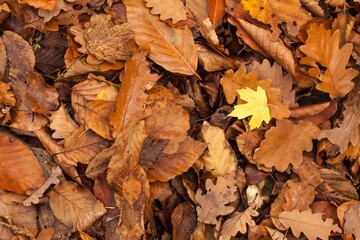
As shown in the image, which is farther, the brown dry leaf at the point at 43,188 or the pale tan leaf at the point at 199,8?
the pale tan leaf at the point at 199,8

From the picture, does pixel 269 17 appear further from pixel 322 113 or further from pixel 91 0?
pixel 91 0

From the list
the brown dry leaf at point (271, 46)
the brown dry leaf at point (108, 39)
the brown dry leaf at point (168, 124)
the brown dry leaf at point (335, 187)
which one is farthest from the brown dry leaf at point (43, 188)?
the brown dry leaf at point (335, 187)

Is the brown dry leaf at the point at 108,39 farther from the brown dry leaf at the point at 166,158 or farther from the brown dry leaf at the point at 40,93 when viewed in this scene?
the brown dry leaf at the point at 166,158

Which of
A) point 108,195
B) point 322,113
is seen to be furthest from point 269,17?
point 108,195

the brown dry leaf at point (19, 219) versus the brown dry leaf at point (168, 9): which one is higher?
the brown dry leaf at point (168, 9)

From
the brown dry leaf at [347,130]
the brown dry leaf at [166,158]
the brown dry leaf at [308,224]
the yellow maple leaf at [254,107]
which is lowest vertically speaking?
the brown dry leaf at [308,224]

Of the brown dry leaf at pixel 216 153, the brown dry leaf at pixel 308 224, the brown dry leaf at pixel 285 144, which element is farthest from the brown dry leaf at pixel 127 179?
the brown dry leaf at pixel 308 224

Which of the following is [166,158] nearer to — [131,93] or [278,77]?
[131,93]
